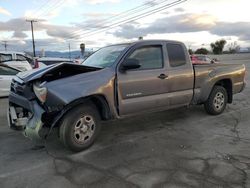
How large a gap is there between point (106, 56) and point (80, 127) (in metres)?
1.70

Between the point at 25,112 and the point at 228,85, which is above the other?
the point at 228,85

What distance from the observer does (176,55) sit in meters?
6.56

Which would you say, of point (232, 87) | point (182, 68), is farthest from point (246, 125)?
point (182, 68)

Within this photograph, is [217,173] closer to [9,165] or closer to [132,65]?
[132,65]

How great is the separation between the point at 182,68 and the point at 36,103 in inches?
126

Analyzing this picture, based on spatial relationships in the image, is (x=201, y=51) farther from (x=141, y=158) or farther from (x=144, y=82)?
(x=141, y=158)

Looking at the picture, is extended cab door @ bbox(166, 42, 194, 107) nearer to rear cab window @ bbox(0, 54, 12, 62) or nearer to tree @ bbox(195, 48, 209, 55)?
rear cab window @ bbox(0, 54, 12, 62)

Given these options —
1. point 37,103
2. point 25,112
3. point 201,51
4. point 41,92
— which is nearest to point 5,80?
point 25,112

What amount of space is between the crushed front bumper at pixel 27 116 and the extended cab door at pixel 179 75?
9.00 feet

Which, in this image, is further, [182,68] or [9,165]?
[182,68]

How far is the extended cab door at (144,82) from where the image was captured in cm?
551

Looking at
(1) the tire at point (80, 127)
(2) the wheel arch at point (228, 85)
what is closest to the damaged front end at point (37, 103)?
(1) the tire at point (80, 127)

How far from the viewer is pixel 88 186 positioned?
12.7ft

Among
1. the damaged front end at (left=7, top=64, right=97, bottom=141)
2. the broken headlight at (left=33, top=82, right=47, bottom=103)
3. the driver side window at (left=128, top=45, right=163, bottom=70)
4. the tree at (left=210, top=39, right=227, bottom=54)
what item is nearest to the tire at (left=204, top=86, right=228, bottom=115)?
the driver side window at (left=128, top=45, right=163, bottom=70)
